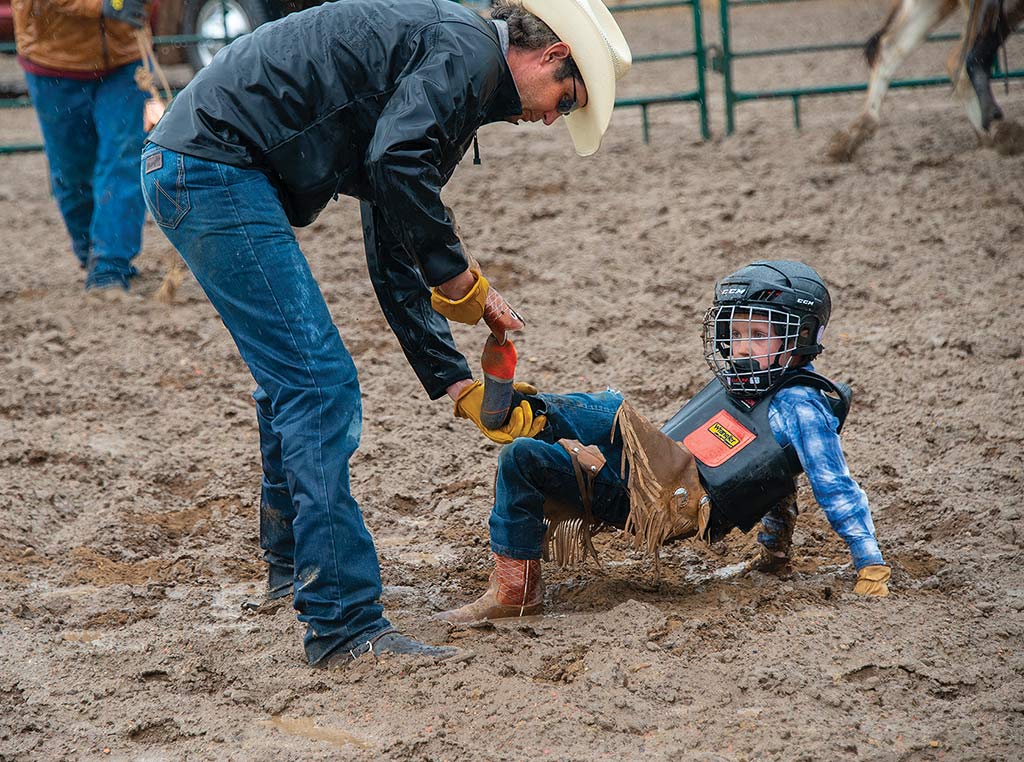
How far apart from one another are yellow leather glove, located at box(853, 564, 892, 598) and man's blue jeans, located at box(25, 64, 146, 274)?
4.30m

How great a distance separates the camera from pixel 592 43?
2844 mm

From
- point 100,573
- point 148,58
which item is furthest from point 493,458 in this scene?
point 148,58

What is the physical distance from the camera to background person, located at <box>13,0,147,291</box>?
599 cm

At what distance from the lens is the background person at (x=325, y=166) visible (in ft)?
9.30

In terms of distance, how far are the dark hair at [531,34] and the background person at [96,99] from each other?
3646 millimetres

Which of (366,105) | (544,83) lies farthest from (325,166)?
(544,83)

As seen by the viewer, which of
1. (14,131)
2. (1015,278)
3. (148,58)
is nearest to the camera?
(1015,278)

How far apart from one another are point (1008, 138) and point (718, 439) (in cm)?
507

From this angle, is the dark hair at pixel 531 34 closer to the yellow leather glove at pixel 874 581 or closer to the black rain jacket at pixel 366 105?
the black rain jacket at pixel 366 105

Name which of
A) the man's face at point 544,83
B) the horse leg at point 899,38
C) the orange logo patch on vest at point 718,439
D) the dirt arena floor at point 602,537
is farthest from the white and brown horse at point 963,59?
the man's face at point 544,83

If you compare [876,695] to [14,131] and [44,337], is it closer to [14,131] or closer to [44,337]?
[44,337]

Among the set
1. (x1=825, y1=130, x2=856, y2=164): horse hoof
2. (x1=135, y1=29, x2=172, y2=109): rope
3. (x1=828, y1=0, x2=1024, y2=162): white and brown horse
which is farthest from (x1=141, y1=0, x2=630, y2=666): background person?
(x1=828, y1=0, x2=1024, y2=162): white and brown horse

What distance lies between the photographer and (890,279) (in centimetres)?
577

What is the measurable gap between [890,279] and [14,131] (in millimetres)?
8131
